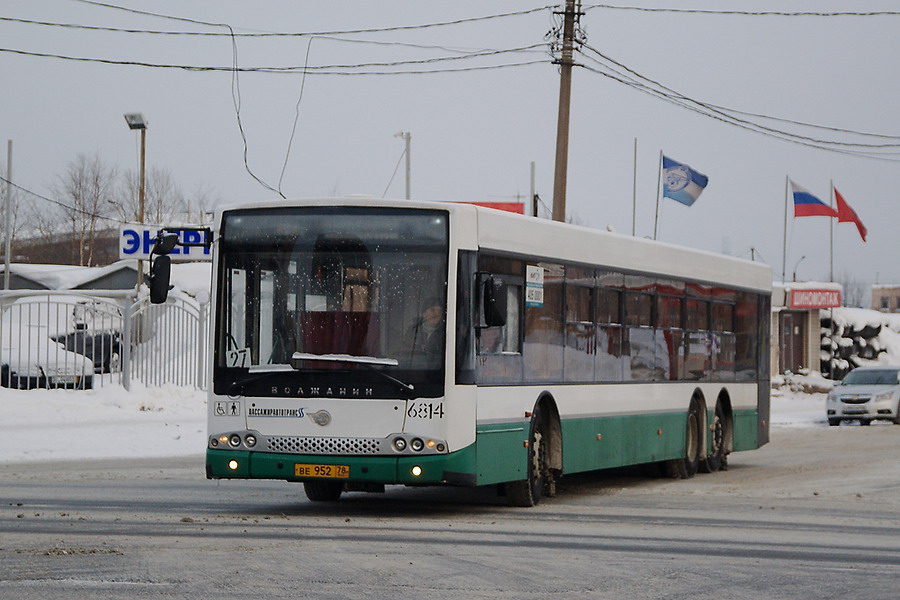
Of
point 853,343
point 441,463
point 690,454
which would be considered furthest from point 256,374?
point 853,343

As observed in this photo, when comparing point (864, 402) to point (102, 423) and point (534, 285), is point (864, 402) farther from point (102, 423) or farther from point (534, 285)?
point (534, 285)

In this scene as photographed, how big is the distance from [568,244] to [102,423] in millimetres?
13925

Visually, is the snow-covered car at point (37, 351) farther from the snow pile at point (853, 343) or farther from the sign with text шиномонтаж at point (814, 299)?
the snow pile at point (853, 343)

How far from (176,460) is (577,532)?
11008mm

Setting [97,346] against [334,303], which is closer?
[334,303]

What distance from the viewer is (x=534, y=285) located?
15.8 metres

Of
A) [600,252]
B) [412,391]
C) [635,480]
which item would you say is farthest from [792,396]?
[412,391]

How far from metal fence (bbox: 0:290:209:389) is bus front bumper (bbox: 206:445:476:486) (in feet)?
53.4

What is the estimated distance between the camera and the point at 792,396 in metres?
54.0

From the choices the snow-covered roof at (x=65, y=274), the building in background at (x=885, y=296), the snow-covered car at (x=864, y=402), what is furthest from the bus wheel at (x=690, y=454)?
the building in background at (x=885, y=296)

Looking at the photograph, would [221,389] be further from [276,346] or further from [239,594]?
[239,594]

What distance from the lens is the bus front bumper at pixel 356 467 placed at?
1395 centimetres

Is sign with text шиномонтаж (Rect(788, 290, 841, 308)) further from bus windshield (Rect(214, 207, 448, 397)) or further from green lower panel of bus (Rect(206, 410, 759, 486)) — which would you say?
bus windshield (Rect(214, 207, 448, 397))

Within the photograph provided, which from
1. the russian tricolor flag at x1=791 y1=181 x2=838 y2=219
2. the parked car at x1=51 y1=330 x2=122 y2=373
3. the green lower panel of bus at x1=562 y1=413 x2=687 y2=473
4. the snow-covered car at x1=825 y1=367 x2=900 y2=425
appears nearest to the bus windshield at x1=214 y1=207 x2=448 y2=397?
the green lower panel of bus at x1=562 y1=413 x2=687 y2=473
